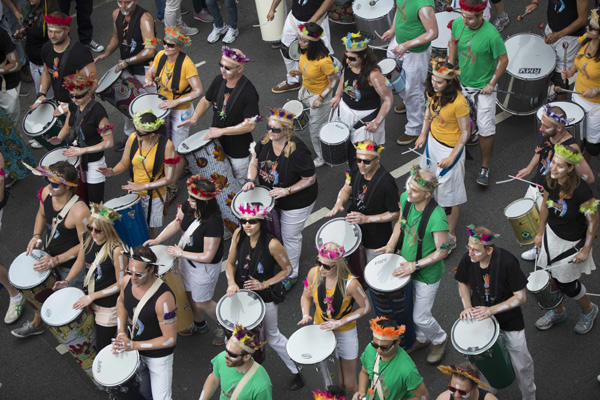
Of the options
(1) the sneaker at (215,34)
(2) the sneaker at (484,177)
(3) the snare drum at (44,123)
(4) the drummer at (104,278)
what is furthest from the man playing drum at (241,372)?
(1) the sneaker at (215,34)

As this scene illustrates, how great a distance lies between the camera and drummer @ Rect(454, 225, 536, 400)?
18.6ft

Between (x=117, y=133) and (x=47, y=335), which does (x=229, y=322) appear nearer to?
(x=47, y=335)

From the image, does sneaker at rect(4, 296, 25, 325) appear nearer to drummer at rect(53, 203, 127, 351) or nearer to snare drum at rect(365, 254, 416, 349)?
drummer at rect(53, 203, 127, 351)

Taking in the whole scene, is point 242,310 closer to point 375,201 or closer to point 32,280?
point 375,201

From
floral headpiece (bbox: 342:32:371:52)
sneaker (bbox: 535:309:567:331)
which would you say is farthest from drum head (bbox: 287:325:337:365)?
floral headpiece (bbox: 342:32:371:52)

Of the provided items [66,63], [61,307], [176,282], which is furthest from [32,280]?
[66,63]

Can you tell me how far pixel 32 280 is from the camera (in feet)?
22.9

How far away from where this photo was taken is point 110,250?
6664 mm

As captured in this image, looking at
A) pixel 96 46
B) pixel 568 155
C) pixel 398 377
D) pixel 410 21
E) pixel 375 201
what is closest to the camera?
pixel 398 377

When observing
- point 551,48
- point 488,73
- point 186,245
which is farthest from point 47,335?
point 551,48

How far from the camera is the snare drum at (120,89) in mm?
8938

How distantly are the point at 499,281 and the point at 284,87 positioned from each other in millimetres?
5553

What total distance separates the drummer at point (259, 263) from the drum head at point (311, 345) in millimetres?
607

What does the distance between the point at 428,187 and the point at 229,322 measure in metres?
2.01
